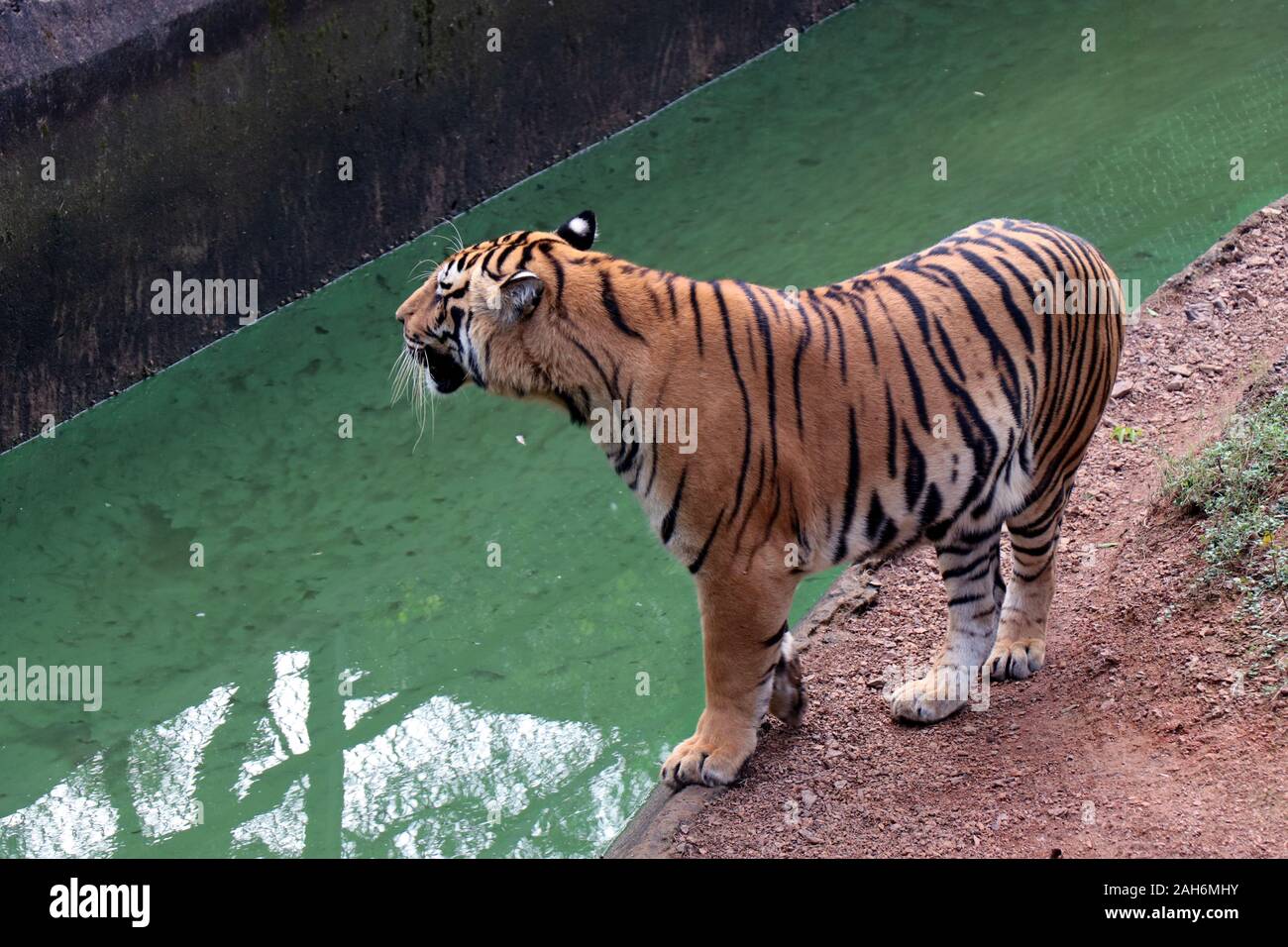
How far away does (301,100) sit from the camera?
9422 millimetres

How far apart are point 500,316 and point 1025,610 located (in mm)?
2207

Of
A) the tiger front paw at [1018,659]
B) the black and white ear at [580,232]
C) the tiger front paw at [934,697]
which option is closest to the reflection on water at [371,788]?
the tiger front paw at [934,697]

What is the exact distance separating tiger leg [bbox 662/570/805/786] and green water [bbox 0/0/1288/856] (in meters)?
0.74

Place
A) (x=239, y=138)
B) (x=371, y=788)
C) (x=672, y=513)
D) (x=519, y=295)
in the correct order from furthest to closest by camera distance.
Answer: (x=239, y=138)
(x=371, y=788)
(x=672, y=513)
(x=519, y=295)

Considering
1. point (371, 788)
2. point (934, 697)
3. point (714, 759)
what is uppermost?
point (934, 697)

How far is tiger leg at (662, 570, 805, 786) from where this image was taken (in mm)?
4676

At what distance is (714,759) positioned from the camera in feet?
16.3

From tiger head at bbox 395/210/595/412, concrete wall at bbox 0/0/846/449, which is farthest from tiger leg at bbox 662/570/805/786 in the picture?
concrete wall at bbox 0/0/846/449

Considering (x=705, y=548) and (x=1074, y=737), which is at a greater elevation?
(x=705, y=548)

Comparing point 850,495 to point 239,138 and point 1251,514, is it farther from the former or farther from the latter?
point 239,138

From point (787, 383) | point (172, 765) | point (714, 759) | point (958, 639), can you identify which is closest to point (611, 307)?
point (787, 383)

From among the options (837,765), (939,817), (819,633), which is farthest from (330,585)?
(939,817)

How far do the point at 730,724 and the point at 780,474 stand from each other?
923 millimetres

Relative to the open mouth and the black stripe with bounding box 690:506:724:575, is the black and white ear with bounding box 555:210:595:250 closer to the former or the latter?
the open mouth
